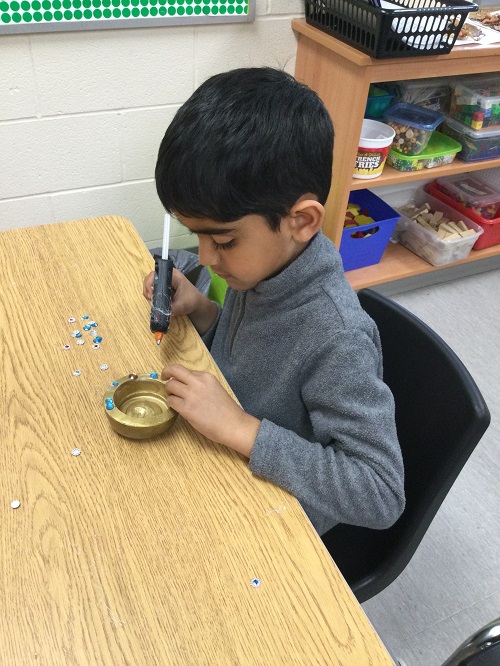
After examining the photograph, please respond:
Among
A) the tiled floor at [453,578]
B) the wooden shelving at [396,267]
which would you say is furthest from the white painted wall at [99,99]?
the tiled floor at [453,578]

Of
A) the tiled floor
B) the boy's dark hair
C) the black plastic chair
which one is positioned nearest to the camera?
the boy's dark hair

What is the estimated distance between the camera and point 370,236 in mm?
2082

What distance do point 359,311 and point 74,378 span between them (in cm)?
41

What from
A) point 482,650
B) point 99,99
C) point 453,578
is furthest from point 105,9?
point 453,578

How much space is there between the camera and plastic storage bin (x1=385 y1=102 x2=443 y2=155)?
1938 mm

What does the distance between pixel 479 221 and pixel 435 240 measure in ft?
0.79

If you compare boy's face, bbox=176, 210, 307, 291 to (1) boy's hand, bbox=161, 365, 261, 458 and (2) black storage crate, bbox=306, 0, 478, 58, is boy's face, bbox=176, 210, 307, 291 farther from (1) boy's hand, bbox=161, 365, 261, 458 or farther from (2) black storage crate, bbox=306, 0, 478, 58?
(2) black storage crate, bbox=306, 0, 478, 58

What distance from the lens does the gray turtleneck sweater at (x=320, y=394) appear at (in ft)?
2.26

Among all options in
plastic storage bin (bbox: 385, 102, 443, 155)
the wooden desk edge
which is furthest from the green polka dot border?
plastic storage bin (bbox: 385, 102, 443, 155)

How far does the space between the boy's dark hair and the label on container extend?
113 centimetres

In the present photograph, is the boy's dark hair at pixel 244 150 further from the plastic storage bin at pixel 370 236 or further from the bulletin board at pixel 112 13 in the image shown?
the plastic storage bin at pixel 370 236

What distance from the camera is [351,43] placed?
5.22 ft

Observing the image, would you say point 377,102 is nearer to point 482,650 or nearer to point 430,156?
point 430,156

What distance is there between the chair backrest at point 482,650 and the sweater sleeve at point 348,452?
0.18 m
